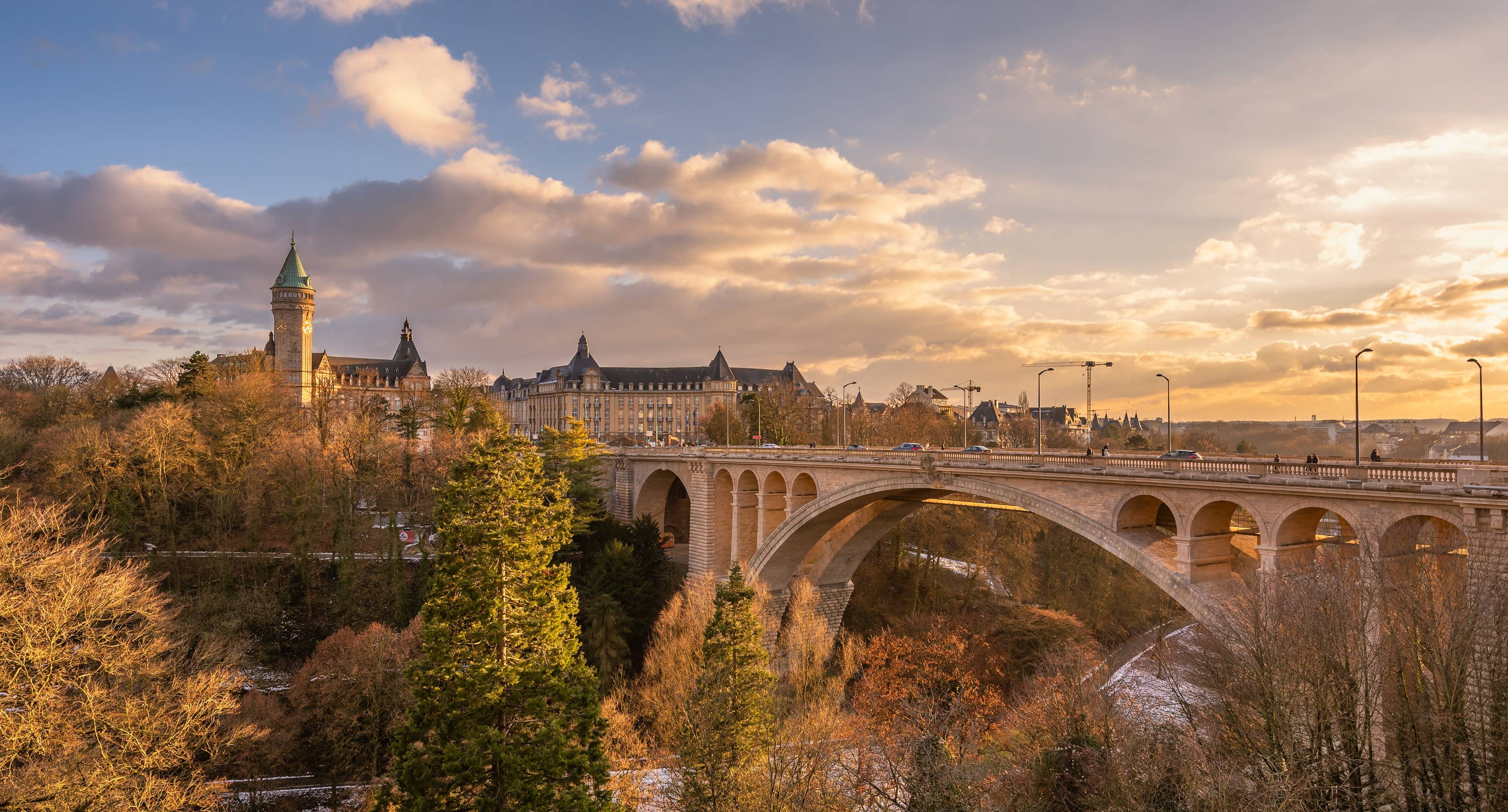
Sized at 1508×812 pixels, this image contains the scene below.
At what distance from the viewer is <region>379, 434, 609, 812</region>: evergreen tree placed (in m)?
16.0

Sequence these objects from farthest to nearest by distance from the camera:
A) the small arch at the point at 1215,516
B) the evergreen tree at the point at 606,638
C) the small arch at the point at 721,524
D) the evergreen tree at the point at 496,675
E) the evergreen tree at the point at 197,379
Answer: the evergreen tree at the point at 197,379 → the small arch at the point at 721,524 → the evergreen tree at the point at 606,638 → the small arch at the point at 1215,516 → the evergreen tree at the point at 496,675

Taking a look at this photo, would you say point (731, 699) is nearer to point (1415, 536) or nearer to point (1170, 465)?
point (1170, 465)

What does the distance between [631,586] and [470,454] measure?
84.9ft

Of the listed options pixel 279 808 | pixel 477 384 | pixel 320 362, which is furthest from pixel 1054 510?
pixel 320 362

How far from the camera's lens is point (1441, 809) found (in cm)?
1611

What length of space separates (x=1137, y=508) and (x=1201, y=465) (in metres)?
2.97

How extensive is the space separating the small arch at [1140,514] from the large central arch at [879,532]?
→ 0.24ft

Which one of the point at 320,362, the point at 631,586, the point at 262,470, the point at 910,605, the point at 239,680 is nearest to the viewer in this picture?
the point at 239,680

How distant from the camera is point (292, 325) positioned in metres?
94.1

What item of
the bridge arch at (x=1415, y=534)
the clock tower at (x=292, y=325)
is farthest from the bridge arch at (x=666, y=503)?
the clock tower at (x=292, y=325)

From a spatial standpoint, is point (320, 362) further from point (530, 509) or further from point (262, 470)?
point (530, 509)

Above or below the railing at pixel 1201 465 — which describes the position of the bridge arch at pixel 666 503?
below

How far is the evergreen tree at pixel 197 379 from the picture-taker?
5625 cm

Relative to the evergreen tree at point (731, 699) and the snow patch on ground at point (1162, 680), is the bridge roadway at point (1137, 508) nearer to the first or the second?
the snow patch on ground at point (1162, 680)
